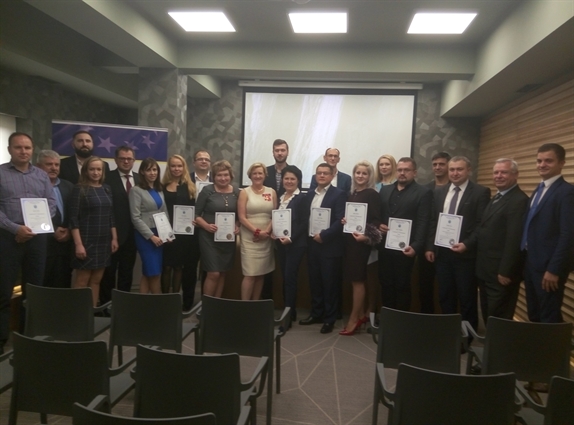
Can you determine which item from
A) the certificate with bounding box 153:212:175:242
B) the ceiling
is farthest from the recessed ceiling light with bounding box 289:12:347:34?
the certificate with bounding box 153:212:175:242

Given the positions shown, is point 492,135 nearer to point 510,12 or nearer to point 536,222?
point 510,12

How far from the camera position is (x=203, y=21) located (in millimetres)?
5059

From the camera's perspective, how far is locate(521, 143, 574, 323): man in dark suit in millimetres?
2836

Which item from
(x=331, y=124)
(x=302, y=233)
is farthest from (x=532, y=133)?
(x=302, y=233)

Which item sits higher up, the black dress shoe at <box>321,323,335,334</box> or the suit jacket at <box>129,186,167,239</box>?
the suit jacket at <box>129,186,167,239</box>

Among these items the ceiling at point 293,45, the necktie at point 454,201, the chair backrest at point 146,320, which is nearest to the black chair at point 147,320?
the chair backrest at point 146,320

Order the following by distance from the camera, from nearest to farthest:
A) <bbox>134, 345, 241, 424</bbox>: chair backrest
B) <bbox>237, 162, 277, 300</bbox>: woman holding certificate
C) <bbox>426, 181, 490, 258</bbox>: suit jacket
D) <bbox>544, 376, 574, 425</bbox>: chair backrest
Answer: <bbox>544, 376, 574, 425</bbox>: chair backrest < <bbox>134, 345, 241, 424</bbox>: chair backrest < <bbox>426, 181, 490, 258</bbox>: suit jacket < <bbox>237, 162, 277, 300</bbox>: woman holding certificate

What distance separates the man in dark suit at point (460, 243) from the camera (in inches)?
137

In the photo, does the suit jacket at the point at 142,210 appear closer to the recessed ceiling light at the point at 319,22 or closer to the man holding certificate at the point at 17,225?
the man holding certificate at the point at 17,225

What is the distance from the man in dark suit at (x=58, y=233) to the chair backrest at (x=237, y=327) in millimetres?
2063

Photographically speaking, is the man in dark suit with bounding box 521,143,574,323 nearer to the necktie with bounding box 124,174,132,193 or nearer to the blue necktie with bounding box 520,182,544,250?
the blue necktie with bounding box 520,182,544,250

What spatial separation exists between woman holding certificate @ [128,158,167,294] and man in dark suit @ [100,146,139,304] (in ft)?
0.55

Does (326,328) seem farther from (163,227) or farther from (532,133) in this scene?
(532,133)

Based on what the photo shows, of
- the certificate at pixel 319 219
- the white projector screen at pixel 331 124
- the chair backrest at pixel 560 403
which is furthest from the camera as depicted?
the white projector screen at pixel 331 124
